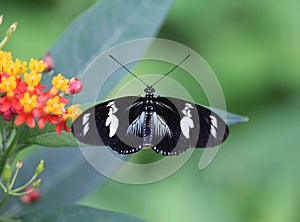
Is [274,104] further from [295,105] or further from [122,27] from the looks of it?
[122,27]

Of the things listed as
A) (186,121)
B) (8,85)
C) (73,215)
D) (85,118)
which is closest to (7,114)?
(8,85)

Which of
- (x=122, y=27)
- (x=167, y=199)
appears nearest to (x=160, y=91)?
(x=167, y=199)

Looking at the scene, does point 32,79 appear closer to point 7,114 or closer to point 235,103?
point 7,114

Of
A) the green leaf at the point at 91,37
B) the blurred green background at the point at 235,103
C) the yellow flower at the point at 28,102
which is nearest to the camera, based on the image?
the yellow flower at the point at 28,102

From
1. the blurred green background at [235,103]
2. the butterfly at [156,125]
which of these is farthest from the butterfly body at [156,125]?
the blurred green background at [235,103]

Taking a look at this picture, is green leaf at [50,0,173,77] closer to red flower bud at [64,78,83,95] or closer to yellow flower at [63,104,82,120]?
red flower bud at [64,78,83,95]

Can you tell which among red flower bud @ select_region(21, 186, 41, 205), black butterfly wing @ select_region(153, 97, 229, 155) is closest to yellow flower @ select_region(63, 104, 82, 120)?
black butterfly wing @ select_region(153, 97, 229, 155)

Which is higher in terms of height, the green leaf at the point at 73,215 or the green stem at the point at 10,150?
the green stem at the point at 10,150

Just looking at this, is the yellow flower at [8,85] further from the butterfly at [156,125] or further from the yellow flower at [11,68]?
the butterfly at [156,125]
